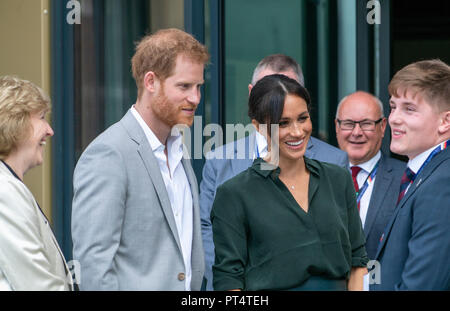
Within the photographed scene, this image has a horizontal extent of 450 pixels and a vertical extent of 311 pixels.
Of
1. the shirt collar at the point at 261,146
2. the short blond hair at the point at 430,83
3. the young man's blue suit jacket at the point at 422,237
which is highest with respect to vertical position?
the short blond hair at the point at 430,83

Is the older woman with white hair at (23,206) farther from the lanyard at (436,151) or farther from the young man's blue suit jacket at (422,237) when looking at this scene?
the lanyard at (436,151)

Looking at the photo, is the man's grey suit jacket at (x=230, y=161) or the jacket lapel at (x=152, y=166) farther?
the man's grey suit jacket at (x=230, y=161)

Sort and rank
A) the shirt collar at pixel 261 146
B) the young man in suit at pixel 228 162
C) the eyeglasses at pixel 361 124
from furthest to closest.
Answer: the eyeglasses at pixel 361 124
the young man in suit at pixel 228 162
the shirt collar at pixel 261 146

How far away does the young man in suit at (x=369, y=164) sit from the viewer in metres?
3.80

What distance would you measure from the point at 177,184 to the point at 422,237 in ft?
3.29

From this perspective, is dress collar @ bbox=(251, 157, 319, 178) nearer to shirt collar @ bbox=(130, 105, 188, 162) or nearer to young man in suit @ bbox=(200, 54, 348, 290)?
shirt collar @ bbox=(130, 105, 188, 162)

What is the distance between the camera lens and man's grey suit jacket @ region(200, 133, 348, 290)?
3732 millimetres

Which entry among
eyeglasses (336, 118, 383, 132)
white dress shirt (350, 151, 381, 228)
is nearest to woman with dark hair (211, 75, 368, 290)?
white dress shirt (350, 151, 381, 228)

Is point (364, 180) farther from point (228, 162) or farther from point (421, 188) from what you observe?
point (421, 188)

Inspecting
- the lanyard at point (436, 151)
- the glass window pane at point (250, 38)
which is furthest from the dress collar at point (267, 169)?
the glass window pane at point (250, 38)

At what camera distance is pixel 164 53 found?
2791mm

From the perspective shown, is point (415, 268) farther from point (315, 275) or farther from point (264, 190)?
point (264, 190)

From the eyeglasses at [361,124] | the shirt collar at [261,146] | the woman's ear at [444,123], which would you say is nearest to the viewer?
the woman's ear at [444,123]

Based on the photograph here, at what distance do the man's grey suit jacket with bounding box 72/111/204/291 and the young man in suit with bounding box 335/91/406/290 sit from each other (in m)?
1.48
